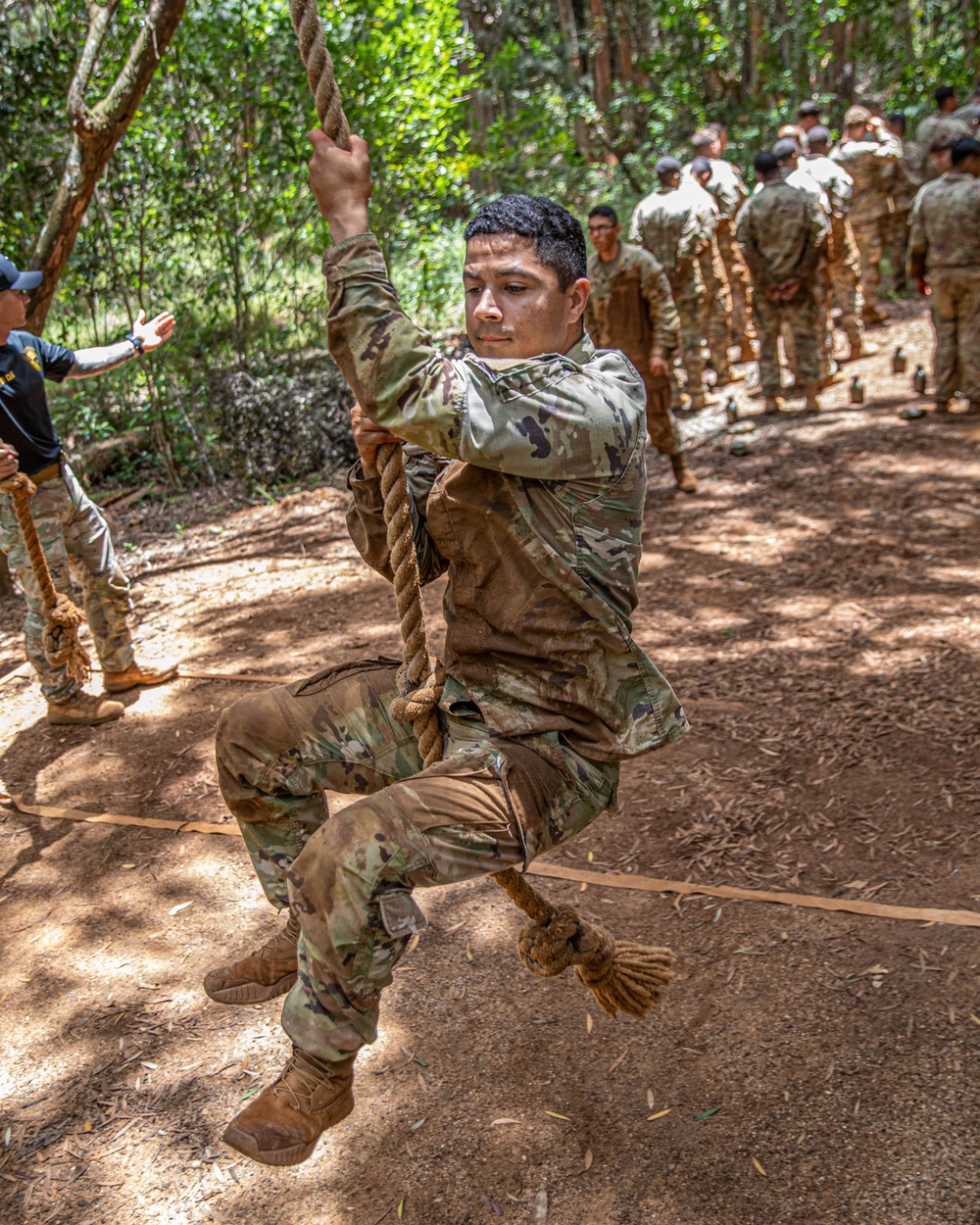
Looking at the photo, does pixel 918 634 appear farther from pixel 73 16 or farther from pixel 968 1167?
pixel 73 16

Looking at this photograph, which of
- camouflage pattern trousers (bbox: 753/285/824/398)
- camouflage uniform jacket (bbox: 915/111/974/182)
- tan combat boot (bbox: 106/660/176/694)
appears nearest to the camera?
tan combat boot (bbox: 106/660/176/694)

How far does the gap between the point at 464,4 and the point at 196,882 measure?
19525 mm

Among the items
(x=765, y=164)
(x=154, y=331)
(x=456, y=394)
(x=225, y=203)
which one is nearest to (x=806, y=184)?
(x=765, y=164)

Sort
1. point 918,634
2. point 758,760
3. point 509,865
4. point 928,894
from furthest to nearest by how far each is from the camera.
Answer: point 918,634, point 758,760, point 928,894, point 509,865

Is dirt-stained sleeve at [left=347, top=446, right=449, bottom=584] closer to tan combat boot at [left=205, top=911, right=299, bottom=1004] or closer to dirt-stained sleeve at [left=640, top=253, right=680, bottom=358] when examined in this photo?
tan combat boot at [left=205, top=911, right=299, bottom=1004]

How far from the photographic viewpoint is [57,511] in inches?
213

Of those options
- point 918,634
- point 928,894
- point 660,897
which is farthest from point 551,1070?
point 918,634

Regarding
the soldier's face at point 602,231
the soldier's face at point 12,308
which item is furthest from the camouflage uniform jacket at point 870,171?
the soldier's face at point 12,308

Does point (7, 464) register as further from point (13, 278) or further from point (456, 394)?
point (456, 394)

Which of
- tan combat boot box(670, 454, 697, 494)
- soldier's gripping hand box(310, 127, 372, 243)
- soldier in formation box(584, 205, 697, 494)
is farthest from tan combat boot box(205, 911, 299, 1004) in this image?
tan combat boot box(670, 454, 697, 494)

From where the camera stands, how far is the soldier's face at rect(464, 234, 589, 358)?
2.44 m

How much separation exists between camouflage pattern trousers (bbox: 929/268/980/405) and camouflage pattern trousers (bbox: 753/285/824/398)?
3.79 feet

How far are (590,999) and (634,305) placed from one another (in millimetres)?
6308

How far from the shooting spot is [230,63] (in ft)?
32.1
